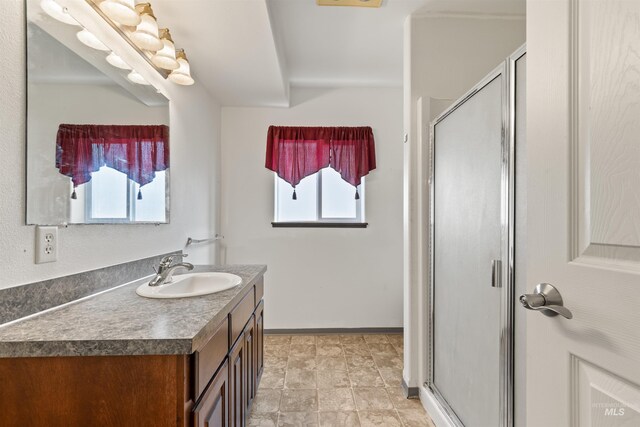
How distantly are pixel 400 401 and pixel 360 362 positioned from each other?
1.79ft

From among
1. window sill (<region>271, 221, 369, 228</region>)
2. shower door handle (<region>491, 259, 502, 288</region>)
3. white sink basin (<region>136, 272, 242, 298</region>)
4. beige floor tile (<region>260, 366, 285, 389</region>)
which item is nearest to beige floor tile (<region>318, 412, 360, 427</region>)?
beige floor tile (<region>260, 366, 285, 389</region>)

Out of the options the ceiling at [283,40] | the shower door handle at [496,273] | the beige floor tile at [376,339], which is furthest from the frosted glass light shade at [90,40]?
the beige floor tile at [376,339]

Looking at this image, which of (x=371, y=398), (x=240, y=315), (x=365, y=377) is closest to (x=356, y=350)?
(x=365, y=377)

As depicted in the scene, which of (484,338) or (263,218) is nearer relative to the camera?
(484,338)

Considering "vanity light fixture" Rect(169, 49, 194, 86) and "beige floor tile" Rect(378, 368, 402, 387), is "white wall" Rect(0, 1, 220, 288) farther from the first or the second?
"beige floor tile" Rect(378, 368, 402, 387)

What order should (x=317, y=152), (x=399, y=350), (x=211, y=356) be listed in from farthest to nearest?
(x=317, y=152) < (x=399, y=350) < (x=211, y=356)

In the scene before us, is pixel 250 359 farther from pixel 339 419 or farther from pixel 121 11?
pixel 121 11

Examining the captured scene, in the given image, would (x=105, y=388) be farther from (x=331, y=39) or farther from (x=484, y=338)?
(x=331, y=39)

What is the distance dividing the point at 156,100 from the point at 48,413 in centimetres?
152

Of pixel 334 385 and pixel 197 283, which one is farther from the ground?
pixel 197 283

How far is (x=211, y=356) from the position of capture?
1014mm

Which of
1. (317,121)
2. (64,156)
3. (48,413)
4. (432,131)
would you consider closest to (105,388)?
(48,413)

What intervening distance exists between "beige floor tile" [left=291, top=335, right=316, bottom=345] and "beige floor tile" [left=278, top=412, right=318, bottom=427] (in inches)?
39.6

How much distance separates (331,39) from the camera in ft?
7.50
